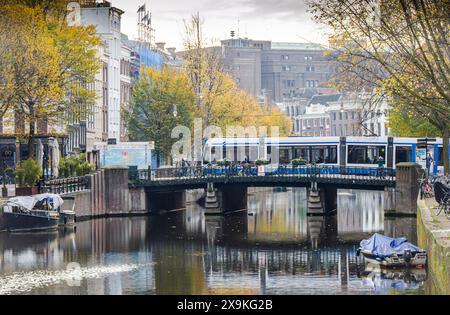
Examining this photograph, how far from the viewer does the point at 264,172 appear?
349ft

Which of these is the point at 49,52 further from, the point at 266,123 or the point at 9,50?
the point at 266,123

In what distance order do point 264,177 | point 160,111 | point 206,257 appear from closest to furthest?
point 206,257, point 264,177, point 160,111

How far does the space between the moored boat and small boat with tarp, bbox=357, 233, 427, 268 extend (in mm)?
28044

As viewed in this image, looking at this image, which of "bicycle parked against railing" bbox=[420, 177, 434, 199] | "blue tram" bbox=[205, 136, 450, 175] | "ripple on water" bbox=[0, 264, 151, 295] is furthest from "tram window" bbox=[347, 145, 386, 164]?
"ripple on water" bbox=[0, 264, 151, 295]

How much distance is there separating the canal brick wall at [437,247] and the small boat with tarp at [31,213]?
2896 centimetres

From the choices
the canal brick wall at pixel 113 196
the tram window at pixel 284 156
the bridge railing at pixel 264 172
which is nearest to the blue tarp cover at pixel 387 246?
the bridge railing at pixel 264 172

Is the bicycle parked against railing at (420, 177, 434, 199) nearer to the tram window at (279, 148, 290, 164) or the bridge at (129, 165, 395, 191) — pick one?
the bridge at (129, 165, 395, 191)

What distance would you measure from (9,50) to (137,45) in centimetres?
8597

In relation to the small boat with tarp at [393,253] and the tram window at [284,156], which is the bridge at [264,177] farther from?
the small boat with tarp at [393,253]

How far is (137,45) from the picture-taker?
178 meters

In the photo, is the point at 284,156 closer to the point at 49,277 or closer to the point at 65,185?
the point at 65,185

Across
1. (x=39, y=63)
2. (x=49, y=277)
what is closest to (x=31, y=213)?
(x=39, y=63)

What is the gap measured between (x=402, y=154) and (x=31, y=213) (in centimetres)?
3831
